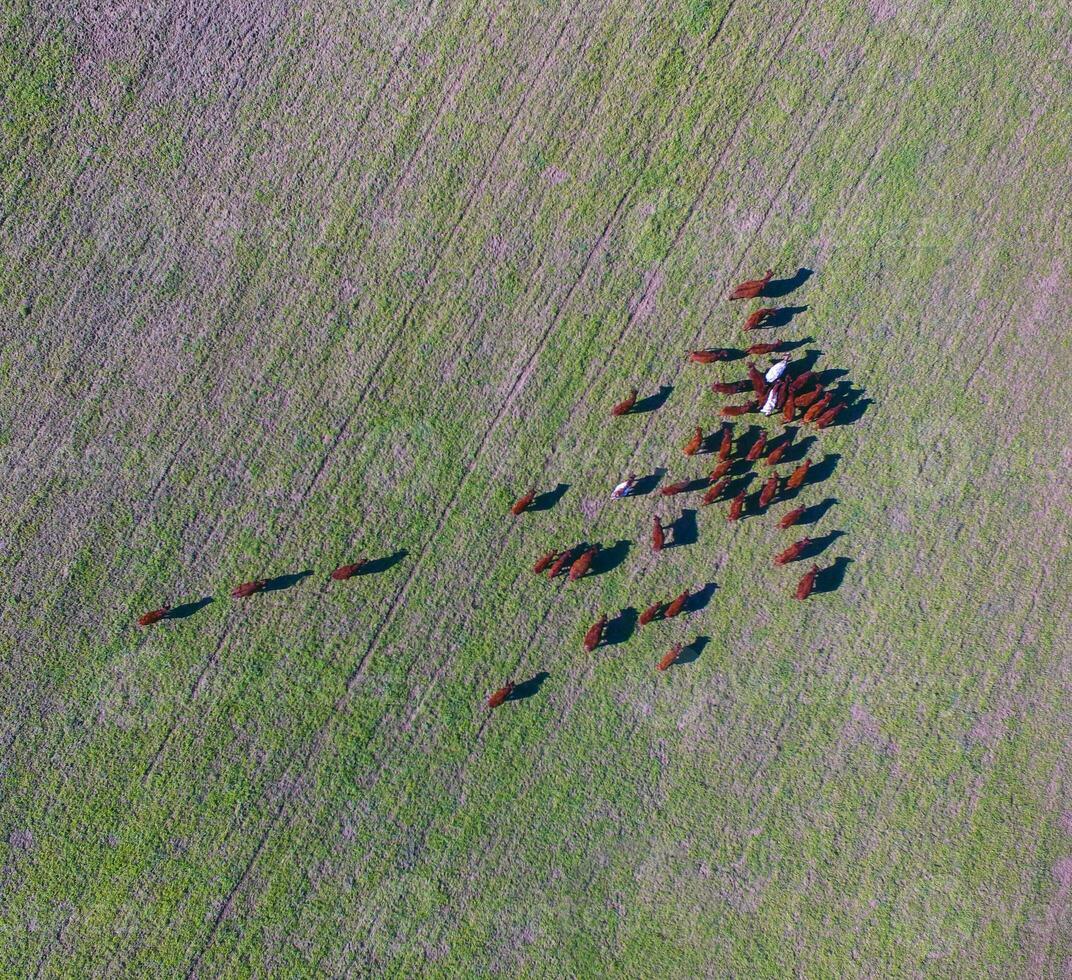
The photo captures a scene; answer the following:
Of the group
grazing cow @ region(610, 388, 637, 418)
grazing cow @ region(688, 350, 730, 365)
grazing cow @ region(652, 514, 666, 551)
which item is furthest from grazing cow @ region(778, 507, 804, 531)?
grazing cow @ region(610, 388, 637, 418)

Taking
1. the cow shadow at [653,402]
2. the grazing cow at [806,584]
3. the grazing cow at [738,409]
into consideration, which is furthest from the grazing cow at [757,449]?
the grazing cow at [806,584]

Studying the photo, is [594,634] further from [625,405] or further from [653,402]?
[653,402]

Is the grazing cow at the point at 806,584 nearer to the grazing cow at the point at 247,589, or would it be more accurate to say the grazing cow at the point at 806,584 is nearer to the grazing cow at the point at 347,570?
the grazing cow at the point at 347,570

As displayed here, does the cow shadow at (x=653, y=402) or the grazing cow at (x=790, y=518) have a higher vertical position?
the cow shadow at (x=653, y=402)

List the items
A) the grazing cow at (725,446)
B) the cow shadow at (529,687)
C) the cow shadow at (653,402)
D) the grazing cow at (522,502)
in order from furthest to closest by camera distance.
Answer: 1. the cow shadow at (653,402)
2. the cow shadow at (529,687)
3. the grazing cow at (522,502)
4. the grazing cow at (725,446)

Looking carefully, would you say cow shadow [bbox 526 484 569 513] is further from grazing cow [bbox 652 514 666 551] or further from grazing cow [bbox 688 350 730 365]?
grazing cow [bbox 688 350 730 365]

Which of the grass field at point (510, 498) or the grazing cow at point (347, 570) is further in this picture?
the grass field at point (510, 498)

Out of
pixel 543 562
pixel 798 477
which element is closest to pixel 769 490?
pixel 798 477

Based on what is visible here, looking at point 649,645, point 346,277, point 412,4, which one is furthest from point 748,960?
point 412,4
